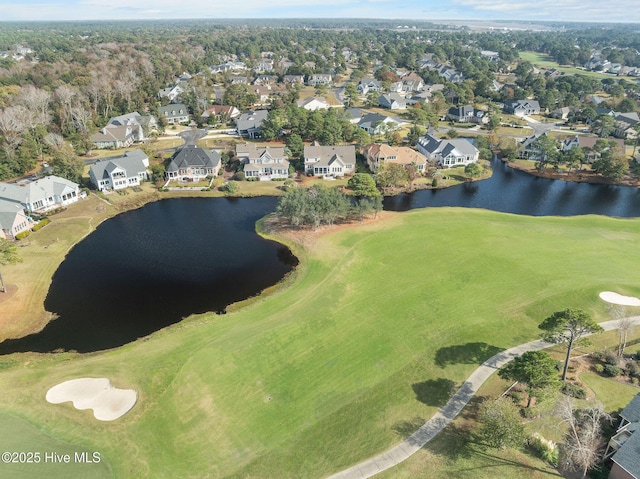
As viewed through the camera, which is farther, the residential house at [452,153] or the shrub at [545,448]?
the residential house at [452,153]

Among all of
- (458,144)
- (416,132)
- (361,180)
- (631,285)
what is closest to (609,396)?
(631,285)

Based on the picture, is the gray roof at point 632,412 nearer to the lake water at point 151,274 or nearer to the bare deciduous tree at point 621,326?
the bare deciduous tree at point 621,326

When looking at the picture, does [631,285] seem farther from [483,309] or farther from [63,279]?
[63,279]

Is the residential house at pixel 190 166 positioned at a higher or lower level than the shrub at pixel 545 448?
higher

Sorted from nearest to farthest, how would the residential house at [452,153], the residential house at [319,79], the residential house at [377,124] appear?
the residential house at [452,153] → the residential house at [377,124] → the residential house at [319,79]

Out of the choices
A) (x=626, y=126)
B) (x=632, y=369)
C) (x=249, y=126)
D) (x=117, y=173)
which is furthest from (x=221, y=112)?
(x=632, y=369)

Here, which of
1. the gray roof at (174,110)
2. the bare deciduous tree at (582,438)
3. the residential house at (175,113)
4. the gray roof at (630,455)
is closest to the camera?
the gray roof at (630,455)

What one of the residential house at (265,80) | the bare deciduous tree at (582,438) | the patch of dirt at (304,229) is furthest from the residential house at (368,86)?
the bare deciduous tree at (582,438)

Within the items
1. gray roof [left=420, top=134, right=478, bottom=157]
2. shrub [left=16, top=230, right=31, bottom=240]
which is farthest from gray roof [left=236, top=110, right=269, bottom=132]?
shrub [left=16, top=230, right=31, bottom=240]
